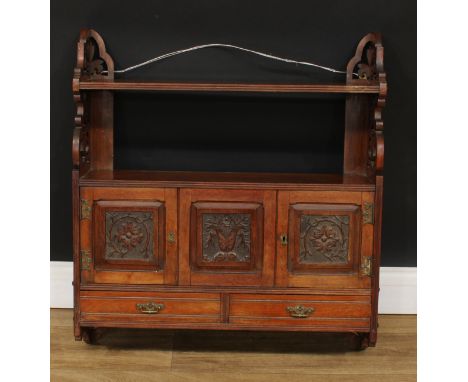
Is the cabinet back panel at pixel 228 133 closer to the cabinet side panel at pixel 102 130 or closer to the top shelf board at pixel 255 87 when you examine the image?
the cabinet side panel at pixel 102 130

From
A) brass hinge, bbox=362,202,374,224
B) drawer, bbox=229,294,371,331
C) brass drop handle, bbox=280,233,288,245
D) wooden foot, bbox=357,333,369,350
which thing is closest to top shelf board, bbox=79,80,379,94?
brass hinge, bbox=362,202,374,224

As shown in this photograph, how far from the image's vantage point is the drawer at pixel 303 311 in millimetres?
3348

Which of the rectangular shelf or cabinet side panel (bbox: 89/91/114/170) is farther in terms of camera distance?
cabinet side panel (bbox: 89/91/114/170)

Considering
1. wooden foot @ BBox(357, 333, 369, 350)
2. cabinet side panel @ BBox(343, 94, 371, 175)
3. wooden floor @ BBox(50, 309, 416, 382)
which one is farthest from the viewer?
cabinet side panel @ BBox(343, 94, 371, 175)

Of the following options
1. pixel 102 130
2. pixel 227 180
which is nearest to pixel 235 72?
pixel 227 180

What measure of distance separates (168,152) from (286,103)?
594mm

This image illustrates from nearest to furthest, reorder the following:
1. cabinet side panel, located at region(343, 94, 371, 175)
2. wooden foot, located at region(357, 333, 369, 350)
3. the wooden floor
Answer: the wooden floor
wooden foot, located at region(357, 333, 369, 350)
cabinet side panel, located at region(343, 94, 371, 175)

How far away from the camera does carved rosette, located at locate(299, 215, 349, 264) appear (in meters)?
3.31

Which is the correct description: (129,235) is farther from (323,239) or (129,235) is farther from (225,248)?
(323,239)

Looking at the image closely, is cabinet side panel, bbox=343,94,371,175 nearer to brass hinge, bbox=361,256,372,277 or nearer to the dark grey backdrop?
the dark grey backdrop

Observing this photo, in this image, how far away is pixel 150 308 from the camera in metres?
3.36

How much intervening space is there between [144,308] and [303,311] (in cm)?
67

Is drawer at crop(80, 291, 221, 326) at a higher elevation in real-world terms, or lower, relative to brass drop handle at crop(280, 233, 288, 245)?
lower

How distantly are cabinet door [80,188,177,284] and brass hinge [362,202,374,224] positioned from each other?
78 cm
